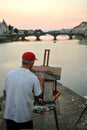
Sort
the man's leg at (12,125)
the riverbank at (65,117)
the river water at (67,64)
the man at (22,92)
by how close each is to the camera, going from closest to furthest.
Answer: the man at (22,92), the man's leg at (12,125), the riverbank at (65,117), the river water at (67,64)

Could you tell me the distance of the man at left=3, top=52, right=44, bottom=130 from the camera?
3967mm

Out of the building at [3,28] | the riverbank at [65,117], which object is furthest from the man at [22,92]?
the building at [3,28]

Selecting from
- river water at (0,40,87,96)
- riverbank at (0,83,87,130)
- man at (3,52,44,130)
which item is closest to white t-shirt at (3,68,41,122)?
man at (3,52,44,130)

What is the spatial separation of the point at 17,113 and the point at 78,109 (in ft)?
13.3

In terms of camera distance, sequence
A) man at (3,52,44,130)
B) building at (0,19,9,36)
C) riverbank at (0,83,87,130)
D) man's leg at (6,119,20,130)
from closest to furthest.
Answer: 1. man at (3,52,44,130)
2. man's leg at (6,119,20,130)
3. riverbank at (0,83,87,130)
4. building at (0,19,9,36)

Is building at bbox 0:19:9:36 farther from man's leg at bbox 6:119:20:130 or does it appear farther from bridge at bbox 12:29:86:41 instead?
man's leg at bbox 6:119:20:130

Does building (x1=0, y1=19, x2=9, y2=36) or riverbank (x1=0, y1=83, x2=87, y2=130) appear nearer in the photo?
riverbank (x1=0, y1=83, x2=87, y2=130)

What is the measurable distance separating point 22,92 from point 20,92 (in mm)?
24

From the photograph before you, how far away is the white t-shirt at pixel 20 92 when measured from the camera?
3975 mm

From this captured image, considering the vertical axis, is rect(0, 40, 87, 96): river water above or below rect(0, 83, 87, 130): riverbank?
below

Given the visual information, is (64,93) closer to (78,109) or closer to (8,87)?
(78,109)

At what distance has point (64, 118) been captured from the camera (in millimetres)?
7113

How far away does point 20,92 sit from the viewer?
4.01 meters

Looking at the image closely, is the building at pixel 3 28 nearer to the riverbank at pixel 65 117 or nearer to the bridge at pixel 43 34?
the bridge at pixel 43 34
